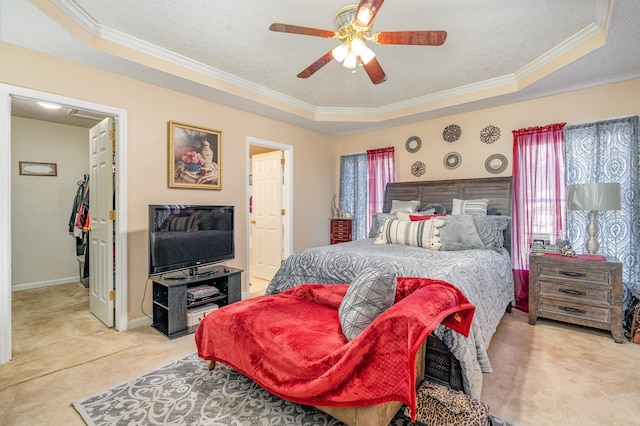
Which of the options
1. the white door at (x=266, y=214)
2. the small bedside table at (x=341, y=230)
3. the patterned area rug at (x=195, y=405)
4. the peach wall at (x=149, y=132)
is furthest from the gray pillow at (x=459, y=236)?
the white door at (x=266, y=214)

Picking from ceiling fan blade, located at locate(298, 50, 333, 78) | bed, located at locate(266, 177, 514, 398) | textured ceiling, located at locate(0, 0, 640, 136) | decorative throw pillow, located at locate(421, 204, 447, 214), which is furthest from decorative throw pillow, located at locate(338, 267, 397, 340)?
decorative throw pillow, located at locate(421, 204, 447, 214)

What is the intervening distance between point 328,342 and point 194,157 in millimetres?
2811

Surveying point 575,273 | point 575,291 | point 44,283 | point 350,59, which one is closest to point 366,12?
point 350,59

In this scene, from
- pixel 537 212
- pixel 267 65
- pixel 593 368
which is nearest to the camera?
pixel 593 368

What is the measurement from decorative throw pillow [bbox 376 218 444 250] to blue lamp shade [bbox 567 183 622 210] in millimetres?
1328

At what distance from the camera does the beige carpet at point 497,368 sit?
5.87 feet

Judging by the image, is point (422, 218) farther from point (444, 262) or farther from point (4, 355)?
point (4, 355)

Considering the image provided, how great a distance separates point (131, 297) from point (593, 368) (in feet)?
13.5

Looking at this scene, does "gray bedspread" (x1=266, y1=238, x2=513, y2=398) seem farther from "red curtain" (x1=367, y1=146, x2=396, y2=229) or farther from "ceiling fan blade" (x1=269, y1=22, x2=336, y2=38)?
"red curtain" (x1=367, y1=146, x2=396, y2=229)

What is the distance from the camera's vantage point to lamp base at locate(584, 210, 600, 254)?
118 inches

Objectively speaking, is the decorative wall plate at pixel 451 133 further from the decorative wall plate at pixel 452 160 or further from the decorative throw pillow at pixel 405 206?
the decorative throw pillow at pixel 405 206

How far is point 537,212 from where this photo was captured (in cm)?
362

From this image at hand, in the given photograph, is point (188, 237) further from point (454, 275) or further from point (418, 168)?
point (418, 168)

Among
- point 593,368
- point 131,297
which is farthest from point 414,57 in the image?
point 131,297
